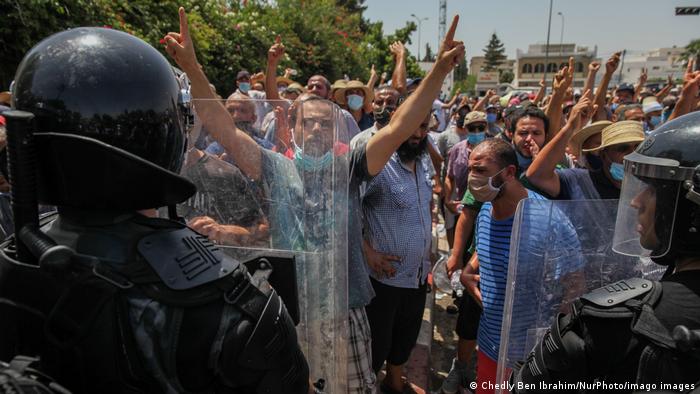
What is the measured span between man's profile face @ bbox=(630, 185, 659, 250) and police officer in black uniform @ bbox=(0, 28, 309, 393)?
110 centimetres

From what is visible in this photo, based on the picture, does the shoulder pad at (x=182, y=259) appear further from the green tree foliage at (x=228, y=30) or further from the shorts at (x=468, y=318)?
the green tree foliage at (x=228, y=30)

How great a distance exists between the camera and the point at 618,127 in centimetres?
281

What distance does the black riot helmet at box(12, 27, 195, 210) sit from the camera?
0.93 m

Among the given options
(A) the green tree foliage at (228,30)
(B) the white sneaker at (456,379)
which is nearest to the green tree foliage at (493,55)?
(A) the green tree foliage at (228,30)

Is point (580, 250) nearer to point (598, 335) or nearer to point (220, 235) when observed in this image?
→ point (598, 335)

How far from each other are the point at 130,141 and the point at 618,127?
2883 millimetres

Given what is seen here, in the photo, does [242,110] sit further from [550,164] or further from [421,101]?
[550,164]

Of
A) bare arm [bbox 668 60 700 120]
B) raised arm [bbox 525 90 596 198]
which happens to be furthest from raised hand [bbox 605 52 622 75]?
raised arm [bbox 525 90 596 198]

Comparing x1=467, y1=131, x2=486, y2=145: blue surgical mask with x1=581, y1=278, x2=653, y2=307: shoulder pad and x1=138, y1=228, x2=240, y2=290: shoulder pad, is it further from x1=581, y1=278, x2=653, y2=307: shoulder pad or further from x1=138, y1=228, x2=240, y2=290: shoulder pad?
x1=138, y1=228, x2=240, y2=290: shoulder pad

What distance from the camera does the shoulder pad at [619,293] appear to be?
1165mm

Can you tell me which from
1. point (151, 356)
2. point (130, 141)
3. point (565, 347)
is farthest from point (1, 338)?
point (565, 347)

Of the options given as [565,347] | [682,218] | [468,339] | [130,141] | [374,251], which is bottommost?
[468,339]

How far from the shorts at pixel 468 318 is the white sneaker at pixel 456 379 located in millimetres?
248

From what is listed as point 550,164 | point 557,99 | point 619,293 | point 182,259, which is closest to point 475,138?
point 557,99
